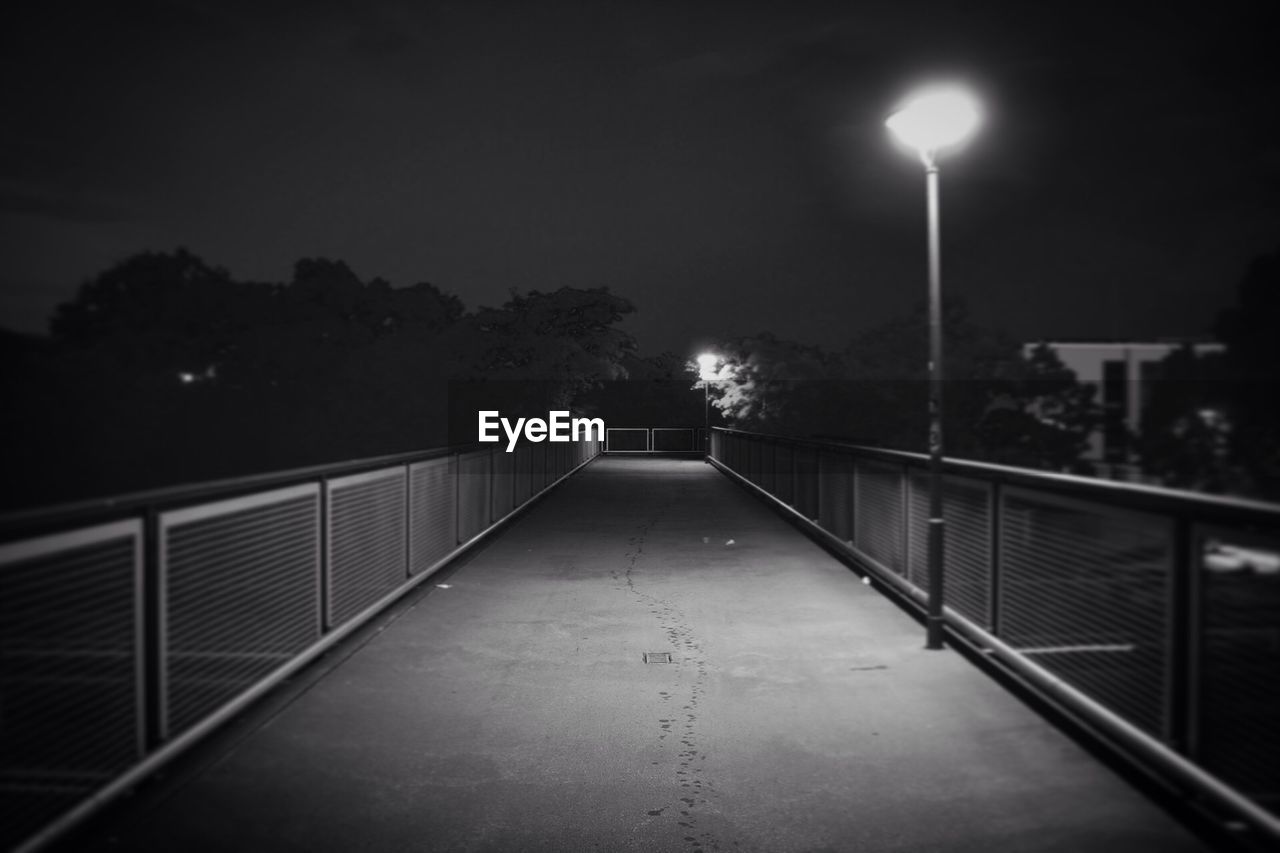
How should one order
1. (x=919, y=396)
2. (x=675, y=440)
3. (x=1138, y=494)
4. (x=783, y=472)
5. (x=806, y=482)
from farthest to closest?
1. (x=675, y=440)
2. (x=919, y=396)
3. (x=783, y=472)
4. (x=806, y=482)
5. (x=1138, y=494)

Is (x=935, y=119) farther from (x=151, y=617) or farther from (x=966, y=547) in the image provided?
(x=151, y=617)

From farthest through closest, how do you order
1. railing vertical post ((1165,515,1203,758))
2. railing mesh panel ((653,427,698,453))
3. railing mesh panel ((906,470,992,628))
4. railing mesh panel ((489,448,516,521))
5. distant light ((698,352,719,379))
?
railing mesh panel ((653,427,698,453)) < distant light ((698,352,719,379)) < railing mesh panel ((489,448,516,521)) < railing mesh panel ((906,470,992,628)) < railing vertical post ((1165,515,1203,758))

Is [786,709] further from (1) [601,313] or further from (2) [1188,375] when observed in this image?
(2) [1188,375]

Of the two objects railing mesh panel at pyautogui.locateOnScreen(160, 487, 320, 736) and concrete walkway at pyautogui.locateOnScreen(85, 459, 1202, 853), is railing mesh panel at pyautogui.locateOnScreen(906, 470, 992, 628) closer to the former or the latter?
concrete walkway at pyautogui.locateOnScreen(85, 459, 1202, 853)

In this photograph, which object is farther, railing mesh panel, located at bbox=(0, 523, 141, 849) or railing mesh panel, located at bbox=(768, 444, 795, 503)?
railing mesh panel, located at bbox=(768, 444, 795, 503)

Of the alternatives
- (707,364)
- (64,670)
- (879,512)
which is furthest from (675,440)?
(64,670)

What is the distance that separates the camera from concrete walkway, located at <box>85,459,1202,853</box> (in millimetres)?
4023

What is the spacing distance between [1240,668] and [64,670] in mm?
4913

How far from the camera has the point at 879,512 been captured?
10.0 meters

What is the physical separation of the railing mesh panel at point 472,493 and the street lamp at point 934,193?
19.1 ft

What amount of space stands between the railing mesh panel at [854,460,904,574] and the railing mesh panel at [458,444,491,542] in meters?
4.73

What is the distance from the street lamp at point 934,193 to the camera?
7107 millimetres

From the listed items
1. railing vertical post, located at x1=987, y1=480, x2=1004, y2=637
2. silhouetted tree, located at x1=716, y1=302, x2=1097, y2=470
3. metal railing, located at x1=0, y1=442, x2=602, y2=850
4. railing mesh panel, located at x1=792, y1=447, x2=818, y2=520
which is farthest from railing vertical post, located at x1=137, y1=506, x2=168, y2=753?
silhouetted tree, located at x1=716, y1=302, x2=1097, y2=470


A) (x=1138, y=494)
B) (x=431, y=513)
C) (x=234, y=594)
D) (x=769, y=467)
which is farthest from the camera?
(x=769, y=467)
